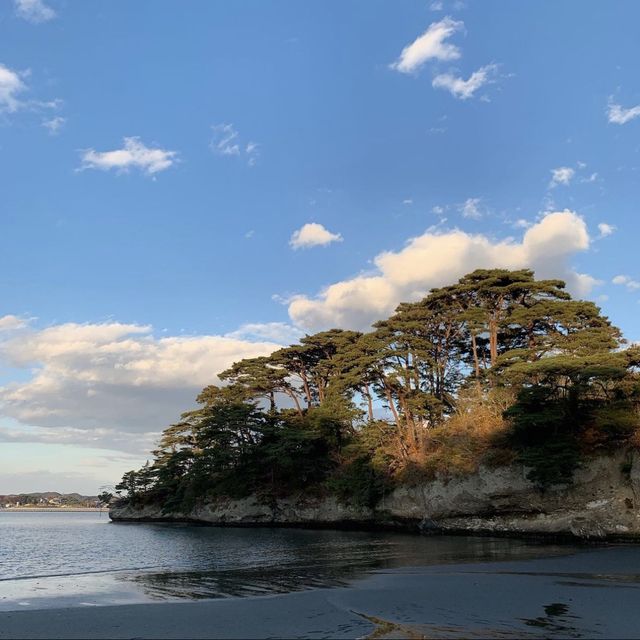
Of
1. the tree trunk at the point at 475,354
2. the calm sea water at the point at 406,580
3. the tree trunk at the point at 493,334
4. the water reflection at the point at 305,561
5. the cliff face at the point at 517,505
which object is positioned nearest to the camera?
the calm sea water at the point at 406,580

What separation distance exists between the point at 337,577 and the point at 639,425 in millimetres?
20627

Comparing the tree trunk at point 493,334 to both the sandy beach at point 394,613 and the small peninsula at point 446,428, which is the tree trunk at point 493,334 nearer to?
the small peninsula at point 446,428

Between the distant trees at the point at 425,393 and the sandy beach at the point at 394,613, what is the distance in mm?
15451

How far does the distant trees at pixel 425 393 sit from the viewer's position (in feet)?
102

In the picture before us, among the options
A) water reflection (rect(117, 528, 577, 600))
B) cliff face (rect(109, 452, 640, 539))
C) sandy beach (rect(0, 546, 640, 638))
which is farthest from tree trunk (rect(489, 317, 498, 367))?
sandy beach (rect(0, 546, 640, 638))

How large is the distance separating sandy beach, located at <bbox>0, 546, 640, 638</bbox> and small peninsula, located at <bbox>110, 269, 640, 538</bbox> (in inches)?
593

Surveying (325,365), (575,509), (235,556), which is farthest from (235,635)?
(325,365)

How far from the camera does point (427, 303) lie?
151ft

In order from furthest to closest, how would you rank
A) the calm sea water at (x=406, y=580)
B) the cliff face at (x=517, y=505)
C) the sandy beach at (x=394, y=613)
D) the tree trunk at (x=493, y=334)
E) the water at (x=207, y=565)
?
the tree trunk at (x=493, y=334) < the cliff face at (x=517, y=505) < the water at (x=207, y=565) < the calm sea water at (x=406, y=580) < the sandy beach at (x=394, y=613)

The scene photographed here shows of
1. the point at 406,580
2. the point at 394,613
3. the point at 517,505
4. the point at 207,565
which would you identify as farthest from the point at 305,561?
the point at 517,505

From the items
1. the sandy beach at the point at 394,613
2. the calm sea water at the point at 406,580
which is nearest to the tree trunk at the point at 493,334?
the calm sea water at the point at 406,580

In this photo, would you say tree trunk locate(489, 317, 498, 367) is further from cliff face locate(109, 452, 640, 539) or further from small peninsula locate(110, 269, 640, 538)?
cliff face locate(109, 452, 640, 539)

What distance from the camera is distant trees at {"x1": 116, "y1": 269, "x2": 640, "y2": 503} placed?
102 feet

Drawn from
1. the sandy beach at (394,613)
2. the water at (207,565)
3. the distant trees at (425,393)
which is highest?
the distant trees at (425,393)
